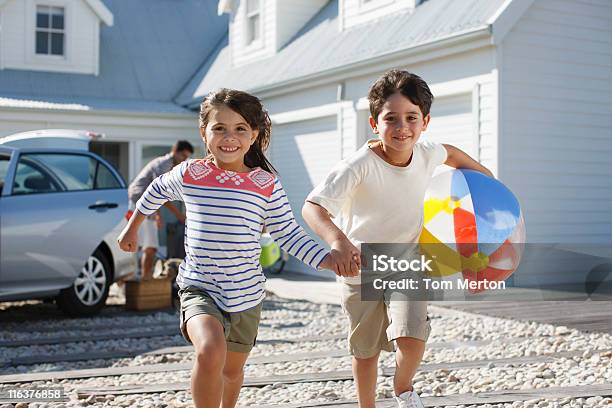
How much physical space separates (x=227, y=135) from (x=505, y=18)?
7.25 meters

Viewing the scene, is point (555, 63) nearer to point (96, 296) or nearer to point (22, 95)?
point (96, 296)

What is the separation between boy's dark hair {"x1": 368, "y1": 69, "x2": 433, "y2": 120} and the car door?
16.9ft

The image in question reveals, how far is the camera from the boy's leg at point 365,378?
13.8 feet

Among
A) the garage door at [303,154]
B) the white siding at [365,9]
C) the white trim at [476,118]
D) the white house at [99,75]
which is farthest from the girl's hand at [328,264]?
the white house at [99,75]

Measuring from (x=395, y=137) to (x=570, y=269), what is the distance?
27.6 feet

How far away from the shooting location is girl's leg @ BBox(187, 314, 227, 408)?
11.5 ft

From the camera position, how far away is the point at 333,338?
7.60 metres

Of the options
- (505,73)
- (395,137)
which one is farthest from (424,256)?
(505,73)

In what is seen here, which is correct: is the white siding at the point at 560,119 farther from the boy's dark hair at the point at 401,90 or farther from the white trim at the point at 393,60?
the boy's dark hair at the point at 401,90

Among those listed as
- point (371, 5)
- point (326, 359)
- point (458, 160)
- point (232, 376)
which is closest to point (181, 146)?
point (326, 359)

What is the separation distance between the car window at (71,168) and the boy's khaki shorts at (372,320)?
540 centimetres

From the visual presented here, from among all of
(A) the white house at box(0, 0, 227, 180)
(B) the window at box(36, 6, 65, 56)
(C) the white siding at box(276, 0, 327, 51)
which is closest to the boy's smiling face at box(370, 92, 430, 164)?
(C) the white siding at box(276, 0, 327, 51)

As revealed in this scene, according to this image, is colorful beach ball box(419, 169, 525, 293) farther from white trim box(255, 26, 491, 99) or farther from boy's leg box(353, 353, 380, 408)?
white trim box(255, 26, 491, 99)

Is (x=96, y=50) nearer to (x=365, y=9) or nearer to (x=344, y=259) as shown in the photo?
(x=365, y=9)
